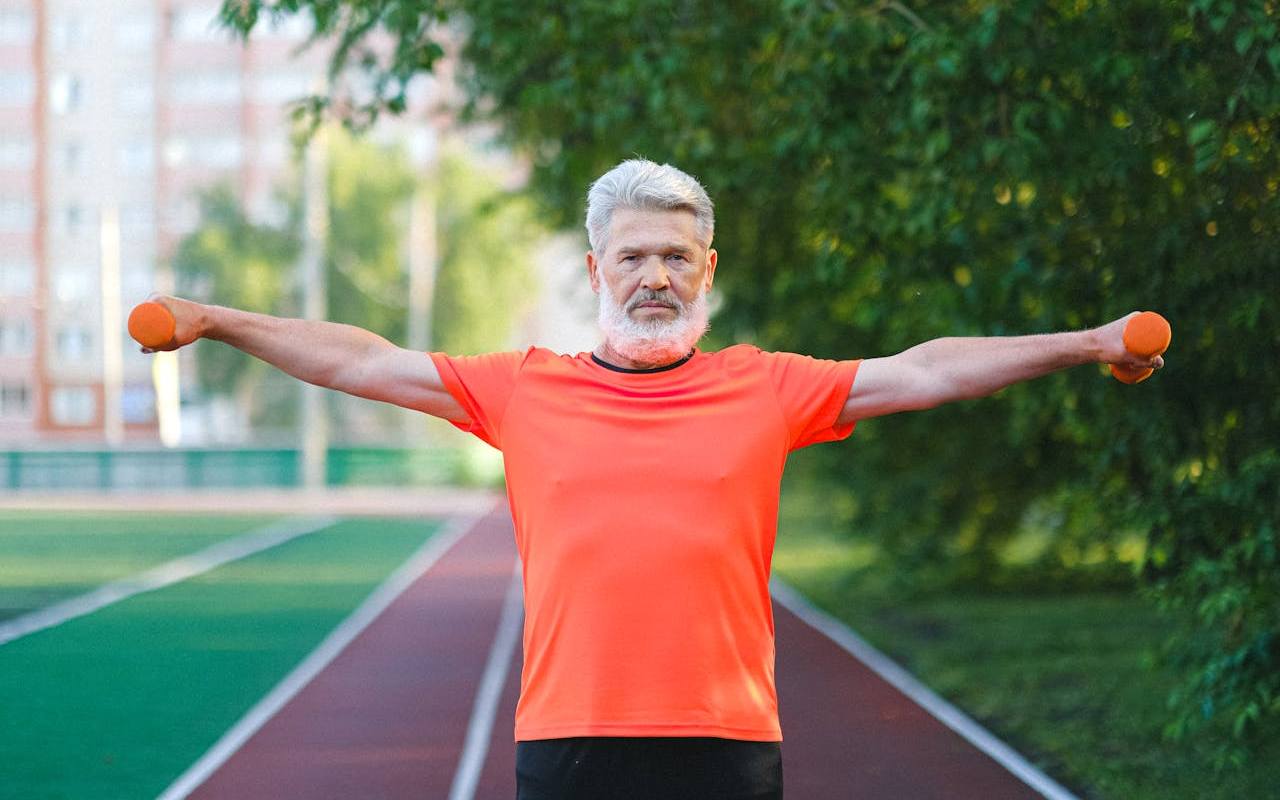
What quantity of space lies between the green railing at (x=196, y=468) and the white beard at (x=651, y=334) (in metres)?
45.5

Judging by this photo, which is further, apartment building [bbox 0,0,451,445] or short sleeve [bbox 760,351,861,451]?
apartment building [bbox 0,0,451,445]

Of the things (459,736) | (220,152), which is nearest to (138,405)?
(220,152)

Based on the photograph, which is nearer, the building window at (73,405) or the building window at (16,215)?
the building window at (16,215)

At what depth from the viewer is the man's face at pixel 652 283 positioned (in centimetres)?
334

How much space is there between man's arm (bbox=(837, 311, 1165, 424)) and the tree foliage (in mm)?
3004

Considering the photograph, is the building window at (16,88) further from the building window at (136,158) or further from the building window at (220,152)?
the building window at (220,152)

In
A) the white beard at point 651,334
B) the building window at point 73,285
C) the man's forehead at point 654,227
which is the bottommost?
the white beard at point 651,334

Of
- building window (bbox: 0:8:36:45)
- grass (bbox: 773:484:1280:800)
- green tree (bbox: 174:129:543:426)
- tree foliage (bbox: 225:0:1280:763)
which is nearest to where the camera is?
tree foliage (bbox: 225:0:1280:763)

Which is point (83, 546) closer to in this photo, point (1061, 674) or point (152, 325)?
point (1061, 674)

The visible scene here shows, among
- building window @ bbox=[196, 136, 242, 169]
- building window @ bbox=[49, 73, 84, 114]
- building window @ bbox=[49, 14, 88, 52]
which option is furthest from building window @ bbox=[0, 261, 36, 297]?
building window @ bbox=[196, 136, 242, 169]

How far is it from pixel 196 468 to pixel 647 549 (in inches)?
1821

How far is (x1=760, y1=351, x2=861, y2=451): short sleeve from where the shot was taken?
11.1ft

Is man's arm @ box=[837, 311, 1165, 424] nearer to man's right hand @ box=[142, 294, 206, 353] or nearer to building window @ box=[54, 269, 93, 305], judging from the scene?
man's right hand @ box=[142, 294, 206, 353]

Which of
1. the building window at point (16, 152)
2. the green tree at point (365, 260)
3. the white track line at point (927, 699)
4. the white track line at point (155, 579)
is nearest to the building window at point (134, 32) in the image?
the building window at point (16, 152)
